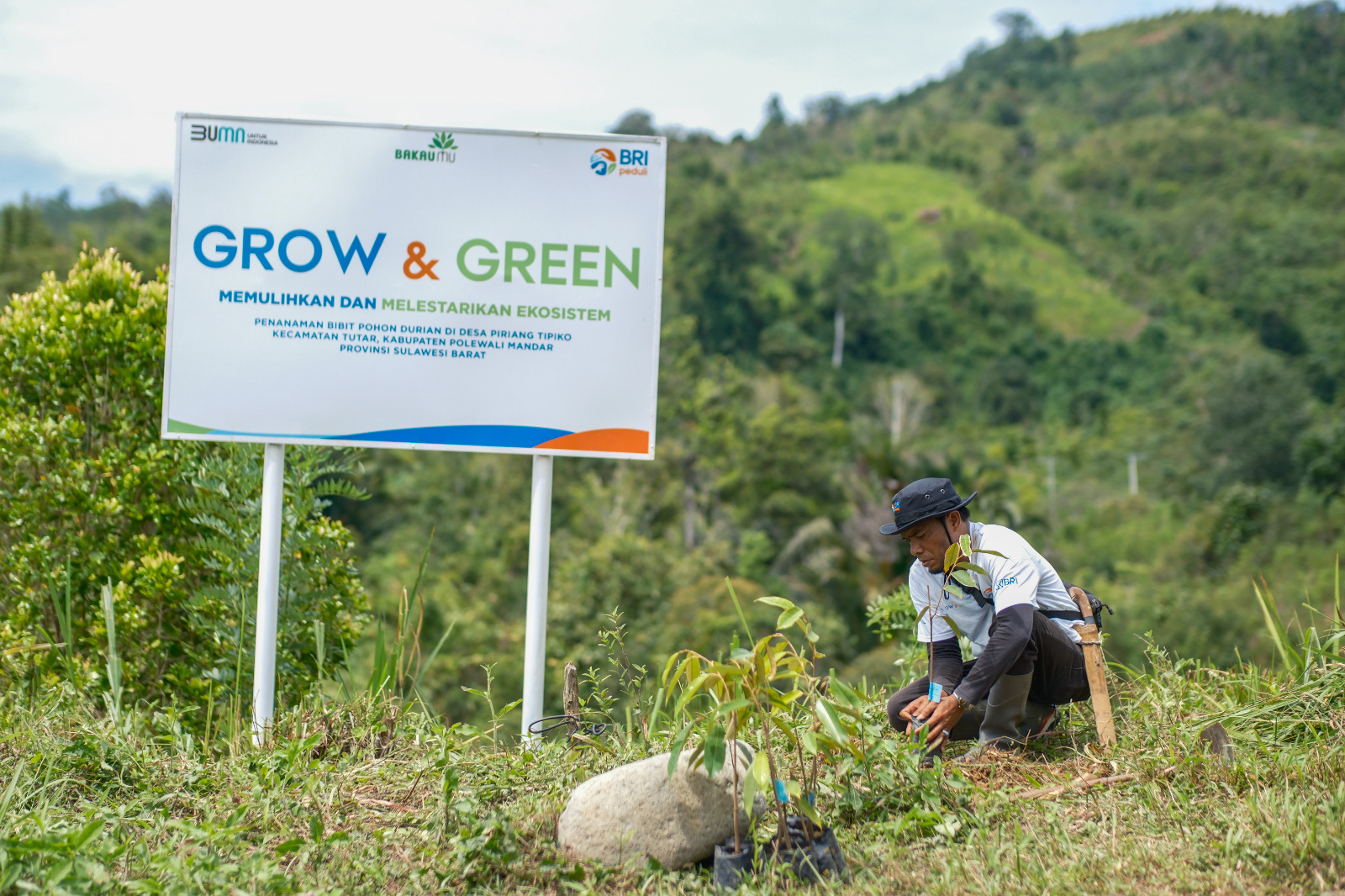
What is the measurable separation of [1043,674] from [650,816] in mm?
1599

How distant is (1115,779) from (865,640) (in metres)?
19.2

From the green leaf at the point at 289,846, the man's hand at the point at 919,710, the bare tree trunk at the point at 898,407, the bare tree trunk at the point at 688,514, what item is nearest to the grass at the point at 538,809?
the green leaf at the point at 289,846

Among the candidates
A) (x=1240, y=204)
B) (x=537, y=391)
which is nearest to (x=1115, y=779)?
(x=537, y=391)

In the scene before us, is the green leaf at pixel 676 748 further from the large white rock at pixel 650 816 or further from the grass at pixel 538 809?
the grass at pixel 538 809

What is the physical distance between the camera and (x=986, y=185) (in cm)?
9788

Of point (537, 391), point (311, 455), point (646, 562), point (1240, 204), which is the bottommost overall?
point (646, 562)

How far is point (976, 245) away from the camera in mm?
81562

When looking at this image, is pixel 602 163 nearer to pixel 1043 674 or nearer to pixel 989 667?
pixel 989 667

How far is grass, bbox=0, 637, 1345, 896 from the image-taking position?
269cm

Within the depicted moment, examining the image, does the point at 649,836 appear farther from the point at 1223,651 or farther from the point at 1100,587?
the point at 1100,587

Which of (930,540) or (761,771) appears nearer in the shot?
(761,771)

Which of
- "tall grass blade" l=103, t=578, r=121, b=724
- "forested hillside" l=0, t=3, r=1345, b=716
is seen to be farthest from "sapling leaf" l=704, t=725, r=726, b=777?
"tall grass blade" l=103, t=578, r=121, b=724

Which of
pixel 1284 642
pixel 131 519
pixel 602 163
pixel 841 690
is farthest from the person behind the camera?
pixel 131 519

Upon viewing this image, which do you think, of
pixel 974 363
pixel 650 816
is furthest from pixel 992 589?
pixel 974 363
